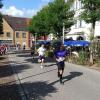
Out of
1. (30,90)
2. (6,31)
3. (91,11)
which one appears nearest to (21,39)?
(6,31)

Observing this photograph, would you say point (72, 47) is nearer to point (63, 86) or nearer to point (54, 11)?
point (54, 11)

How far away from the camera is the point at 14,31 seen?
330 ft

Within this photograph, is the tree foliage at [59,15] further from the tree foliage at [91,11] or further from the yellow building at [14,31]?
the yellow building at [14,31]

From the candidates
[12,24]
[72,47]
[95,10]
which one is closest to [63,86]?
[95,10]

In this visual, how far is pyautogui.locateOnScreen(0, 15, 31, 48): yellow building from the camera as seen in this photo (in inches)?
3934

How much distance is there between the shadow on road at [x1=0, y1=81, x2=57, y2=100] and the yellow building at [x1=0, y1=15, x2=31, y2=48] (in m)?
84.2

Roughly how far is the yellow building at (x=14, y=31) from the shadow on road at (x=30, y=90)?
276 feet

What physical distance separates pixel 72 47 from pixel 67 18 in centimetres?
792

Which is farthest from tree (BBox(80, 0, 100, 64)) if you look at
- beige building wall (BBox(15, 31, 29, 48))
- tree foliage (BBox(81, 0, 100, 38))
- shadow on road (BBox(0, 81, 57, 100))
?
beige building wall (BBox(15, 31, 29, 48))

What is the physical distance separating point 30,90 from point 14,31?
8771 cm

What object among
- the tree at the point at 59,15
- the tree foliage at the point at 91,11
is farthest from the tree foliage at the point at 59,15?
the tree foliage at the point at 91,11

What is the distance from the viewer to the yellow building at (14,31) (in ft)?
Answer: 328

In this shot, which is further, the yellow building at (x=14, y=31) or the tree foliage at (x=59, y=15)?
the yellow building at (x=14, y=31)

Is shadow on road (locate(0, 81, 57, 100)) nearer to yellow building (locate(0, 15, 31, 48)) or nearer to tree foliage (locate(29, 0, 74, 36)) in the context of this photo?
tree foliage (locate(29, 0, 74, 36))
